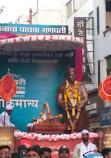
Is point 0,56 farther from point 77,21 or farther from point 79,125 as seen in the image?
point 77,21

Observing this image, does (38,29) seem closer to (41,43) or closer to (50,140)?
(41,43)

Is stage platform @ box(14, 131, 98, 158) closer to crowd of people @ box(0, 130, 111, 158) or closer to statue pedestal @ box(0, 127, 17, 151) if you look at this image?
statue pedestal @ box(0, 127, 17, 151)

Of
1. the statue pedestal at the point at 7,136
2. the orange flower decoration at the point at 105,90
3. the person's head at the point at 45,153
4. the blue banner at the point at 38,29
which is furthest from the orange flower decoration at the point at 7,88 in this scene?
the person's head at the point at 45,153

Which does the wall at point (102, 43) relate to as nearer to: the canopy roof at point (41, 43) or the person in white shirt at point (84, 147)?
the canopy roof at point (41, 43)

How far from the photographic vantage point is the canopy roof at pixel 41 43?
15180 mm

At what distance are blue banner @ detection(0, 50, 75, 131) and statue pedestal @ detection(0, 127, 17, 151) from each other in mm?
3697

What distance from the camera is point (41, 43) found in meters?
16.0

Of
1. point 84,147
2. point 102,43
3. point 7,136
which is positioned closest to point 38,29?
point 7,136

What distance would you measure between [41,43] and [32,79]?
161 cm

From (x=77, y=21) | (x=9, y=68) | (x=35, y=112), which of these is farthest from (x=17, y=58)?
(x=77, y=21)

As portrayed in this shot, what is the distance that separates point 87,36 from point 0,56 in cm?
1410

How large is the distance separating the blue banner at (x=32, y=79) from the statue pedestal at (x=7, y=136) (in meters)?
3.70

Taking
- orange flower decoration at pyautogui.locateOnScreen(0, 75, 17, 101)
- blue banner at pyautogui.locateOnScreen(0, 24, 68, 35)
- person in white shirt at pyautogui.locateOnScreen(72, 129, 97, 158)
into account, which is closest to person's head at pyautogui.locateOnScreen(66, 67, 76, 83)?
blue banner at pyautogui.locateOnScreen(0, 24, 68, 35)

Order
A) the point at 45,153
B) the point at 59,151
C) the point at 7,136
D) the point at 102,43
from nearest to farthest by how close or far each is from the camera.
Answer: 1. the point at 45,153
2. the point at 59,151
3. the point at 7,136
4. the point at 102,43
